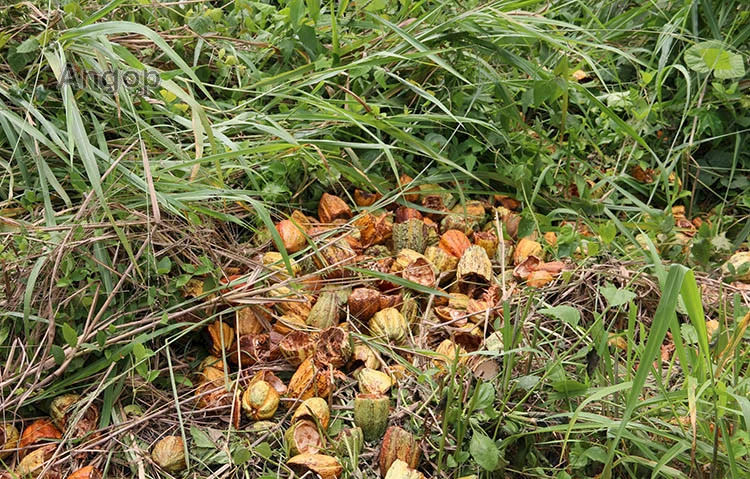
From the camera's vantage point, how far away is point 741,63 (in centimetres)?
229

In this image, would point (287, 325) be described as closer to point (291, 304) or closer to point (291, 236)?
point (291, 304)

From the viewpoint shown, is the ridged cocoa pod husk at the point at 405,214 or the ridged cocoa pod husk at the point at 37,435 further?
the ridged cocoa pod husk at the point at 405,214

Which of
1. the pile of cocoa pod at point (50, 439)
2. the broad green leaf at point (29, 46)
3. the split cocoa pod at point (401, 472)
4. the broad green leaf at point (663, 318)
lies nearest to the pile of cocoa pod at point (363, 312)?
the split cocoa pod at point (401, 472)

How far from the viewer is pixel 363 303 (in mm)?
1832

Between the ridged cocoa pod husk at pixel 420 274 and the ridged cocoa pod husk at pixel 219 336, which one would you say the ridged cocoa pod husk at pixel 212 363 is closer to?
the ridged cocoa pod husk at pixel 219 336

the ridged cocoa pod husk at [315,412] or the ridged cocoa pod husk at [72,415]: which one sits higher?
the ridged cocoa pod husk at [315,412]

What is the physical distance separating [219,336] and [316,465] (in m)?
0.41

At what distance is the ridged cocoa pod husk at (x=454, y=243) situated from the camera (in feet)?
6.69

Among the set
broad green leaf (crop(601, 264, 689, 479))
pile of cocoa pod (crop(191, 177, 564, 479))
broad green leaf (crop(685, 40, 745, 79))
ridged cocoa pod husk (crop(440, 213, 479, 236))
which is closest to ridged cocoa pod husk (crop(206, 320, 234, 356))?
pile of cocoa pod (crop(191, 177, 564, 479))

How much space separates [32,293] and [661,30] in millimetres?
2028

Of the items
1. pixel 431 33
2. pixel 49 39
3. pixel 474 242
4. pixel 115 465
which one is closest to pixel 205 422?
pixel 115 465

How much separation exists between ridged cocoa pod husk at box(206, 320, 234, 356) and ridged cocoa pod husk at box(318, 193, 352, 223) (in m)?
0.45

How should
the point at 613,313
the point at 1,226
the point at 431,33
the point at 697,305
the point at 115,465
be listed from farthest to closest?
the point at 431,33
the point at 613,313
the point at 1,226
the point at 115,465
the point at 697,305

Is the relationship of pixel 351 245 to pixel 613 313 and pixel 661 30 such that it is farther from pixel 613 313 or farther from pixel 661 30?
pixel 661 30
